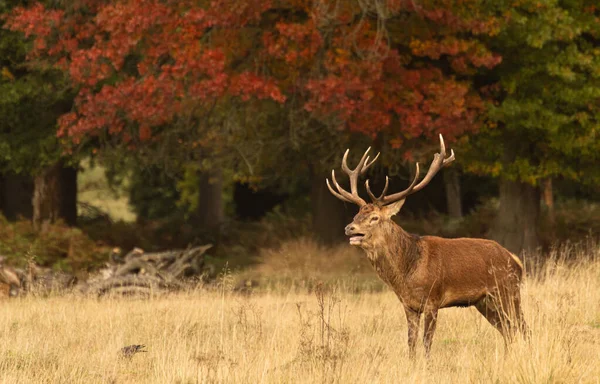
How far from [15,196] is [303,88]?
33.0 ft

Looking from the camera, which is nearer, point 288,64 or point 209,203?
point 288,64

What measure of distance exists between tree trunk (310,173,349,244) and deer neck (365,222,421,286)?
41.9 feet

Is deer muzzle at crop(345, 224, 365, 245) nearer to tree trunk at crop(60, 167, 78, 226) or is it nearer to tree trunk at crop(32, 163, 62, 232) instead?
tree trunk at crop(32, 163, 62, 232)

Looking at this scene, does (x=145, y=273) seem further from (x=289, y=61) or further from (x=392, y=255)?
(x=392, y=255)

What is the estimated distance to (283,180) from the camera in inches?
1211

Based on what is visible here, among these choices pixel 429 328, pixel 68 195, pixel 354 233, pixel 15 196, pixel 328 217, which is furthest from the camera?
pixel 15 196

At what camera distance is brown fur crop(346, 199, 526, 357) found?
8945mm

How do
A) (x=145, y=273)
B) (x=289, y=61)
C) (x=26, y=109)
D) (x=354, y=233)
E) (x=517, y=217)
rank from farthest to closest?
(x=26, y=109) → (x=517, y=217) → (x=145, y=273) → (x=289, y=61) → (x=354, y=233)

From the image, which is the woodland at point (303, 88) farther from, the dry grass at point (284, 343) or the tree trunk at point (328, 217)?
the dry grass at point (284, 343)

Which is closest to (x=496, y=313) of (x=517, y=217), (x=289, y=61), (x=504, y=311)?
(x=504, y=311)

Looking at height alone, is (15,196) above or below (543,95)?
below

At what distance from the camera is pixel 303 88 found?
16875 mm

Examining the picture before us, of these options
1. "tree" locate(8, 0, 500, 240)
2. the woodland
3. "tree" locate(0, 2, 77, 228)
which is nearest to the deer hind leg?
the woodland

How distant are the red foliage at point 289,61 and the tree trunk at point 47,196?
15.1 feet
